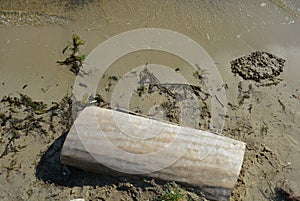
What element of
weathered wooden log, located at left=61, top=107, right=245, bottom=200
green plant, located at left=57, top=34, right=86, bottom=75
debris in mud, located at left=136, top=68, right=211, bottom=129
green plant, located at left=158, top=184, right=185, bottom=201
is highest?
green plant, located at left=57, top=34, right=86, bottom=75

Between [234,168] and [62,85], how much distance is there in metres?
1.87

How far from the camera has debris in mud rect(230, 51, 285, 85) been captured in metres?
4.65

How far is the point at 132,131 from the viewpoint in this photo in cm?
365

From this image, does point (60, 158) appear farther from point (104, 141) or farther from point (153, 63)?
point (153, 63)

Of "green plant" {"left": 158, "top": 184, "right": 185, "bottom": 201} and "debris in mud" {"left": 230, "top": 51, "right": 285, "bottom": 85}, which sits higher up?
"debris in mud" {"left": 230, "top": 51, "right": 285, "bottom": 85}

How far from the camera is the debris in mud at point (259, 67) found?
4648mm

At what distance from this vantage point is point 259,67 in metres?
4.73

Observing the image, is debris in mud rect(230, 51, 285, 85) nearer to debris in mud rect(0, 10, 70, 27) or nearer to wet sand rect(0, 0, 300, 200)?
wet sand rect(0, 0, 300, 200)

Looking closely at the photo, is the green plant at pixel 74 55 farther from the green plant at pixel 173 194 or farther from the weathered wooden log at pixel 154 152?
the green plant at pixel 173 194

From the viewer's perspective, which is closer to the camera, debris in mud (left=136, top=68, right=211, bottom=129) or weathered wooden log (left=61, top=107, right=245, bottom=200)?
weathered wooden log (left=61, top=107, right=245, bottom=200)

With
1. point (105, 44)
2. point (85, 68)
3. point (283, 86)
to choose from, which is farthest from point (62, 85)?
point (283, 86)

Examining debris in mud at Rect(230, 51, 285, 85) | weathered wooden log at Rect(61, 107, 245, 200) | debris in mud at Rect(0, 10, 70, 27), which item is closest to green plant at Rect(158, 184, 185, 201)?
weathered wooden log at Rect(61, 107, 245, 200)

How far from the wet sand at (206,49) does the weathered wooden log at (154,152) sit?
25cm

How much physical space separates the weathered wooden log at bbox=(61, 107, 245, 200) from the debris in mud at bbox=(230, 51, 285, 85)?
1.17m
